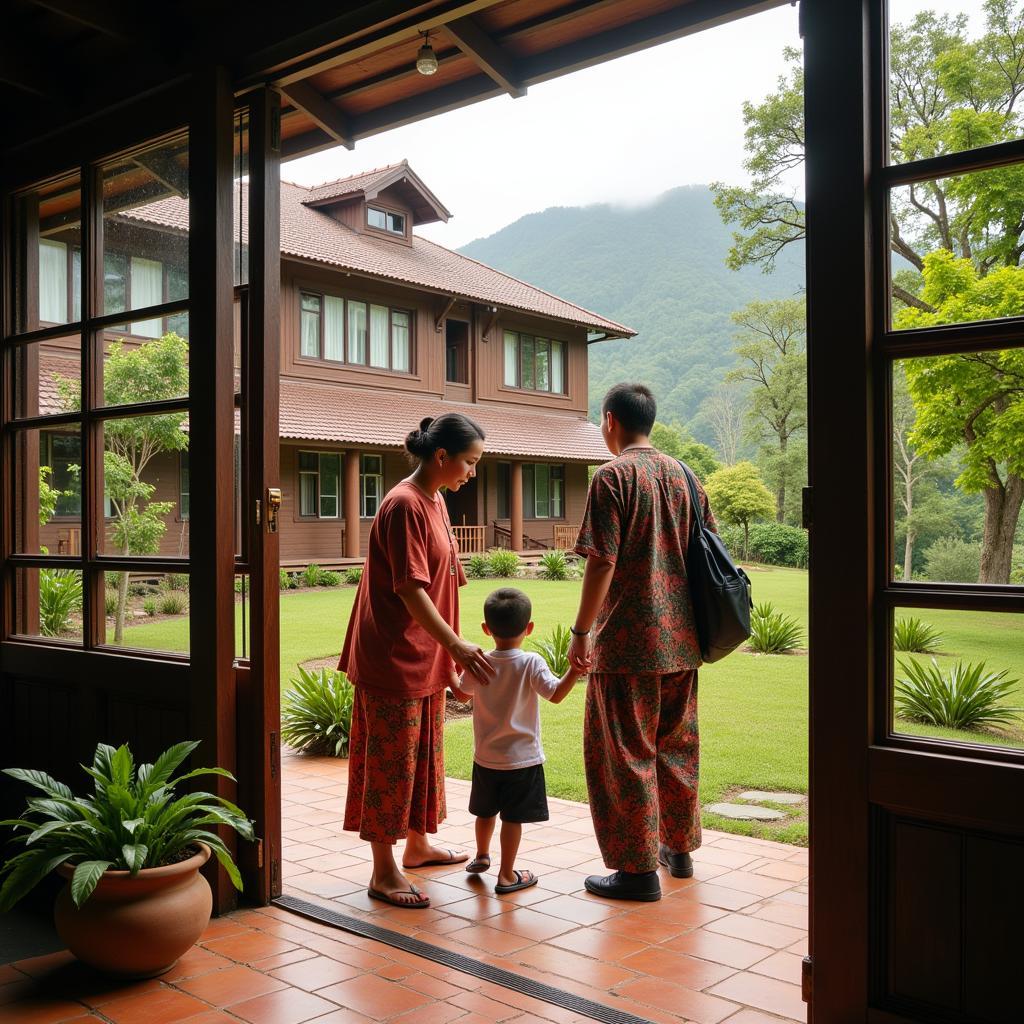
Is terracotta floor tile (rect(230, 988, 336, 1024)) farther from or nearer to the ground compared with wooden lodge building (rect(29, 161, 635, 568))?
nearer to the ground

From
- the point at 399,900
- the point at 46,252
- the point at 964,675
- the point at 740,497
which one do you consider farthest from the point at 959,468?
the point at 740,497

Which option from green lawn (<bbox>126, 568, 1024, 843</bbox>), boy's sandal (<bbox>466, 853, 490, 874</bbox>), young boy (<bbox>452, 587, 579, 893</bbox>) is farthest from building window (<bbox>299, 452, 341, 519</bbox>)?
young boy (<bbox>452, 587, 579, 893</bbox>)

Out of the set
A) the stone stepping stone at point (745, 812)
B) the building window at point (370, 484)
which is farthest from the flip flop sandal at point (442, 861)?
the building window at point (370, 484)

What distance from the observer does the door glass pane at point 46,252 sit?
407cm

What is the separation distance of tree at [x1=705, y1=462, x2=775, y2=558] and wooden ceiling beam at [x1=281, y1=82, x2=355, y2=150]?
740 inches

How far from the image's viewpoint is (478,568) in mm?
18094

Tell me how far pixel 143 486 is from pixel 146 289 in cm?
76

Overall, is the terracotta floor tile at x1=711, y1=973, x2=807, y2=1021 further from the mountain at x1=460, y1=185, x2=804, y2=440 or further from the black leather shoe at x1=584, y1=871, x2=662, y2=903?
the mountain at x1=460, y1=185, x2=804, y2=440

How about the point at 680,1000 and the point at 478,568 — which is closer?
the point at 680,1000

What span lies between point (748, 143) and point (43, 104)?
19696 millimetres

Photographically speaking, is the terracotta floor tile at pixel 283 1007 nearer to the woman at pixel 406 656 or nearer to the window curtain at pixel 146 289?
the woman at pixel 406 656

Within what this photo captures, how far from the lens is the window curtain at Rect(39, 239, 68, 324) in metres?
4.10

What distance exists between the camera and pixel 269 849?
353cm

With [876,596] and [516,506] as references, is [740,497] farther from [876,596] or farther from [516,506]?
[876,596]
